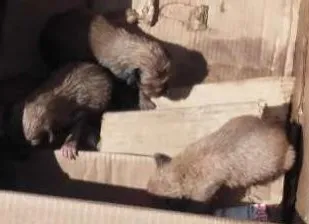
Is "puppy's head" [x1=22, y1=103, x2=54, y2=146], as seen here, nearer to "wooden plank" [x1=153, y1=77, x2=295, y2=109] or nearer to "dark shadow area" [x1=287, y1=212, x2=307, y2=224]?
"wooden plank" [x1=153, y1=77, x2=295, y2=109]

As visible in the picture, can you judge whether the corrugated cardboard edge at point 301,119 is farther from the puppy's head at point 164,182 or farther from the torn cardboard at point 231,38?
the puppy's head at point 164,182

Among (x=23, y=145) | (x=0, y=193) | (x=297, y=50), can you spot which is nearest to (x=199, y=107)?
(x=297, y=50)

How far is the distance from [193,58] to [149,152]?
Result: 460 mm

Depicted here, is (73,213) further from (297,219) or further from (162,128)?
(297,219)

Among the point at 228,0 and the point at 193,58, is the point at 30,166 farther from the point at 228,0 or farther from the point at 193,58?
the point at 228,0

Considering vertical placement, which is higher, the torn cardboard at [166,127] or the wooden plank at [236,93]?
the wooden plank at [236,93]

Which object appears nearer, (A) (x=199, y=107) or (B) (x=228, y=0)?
(A) (x=199, y=107)

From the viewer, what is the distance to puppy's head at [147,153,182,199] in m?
3.08

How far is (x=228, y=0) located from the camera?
11.5ft

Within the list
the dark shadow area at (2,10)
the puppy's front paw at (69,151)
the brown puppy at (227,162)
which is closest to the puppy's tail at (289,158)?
the brown puppy at (227,162)

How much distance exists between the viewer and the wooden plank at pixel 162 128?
127 inches

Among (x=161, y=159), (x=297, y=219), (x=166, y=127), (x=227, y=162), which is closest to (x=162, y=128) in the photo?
(x=166, y=127)

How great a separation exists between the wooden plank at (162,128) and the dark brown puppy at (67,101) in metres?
0.15

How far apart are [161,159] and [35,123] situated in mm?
493
